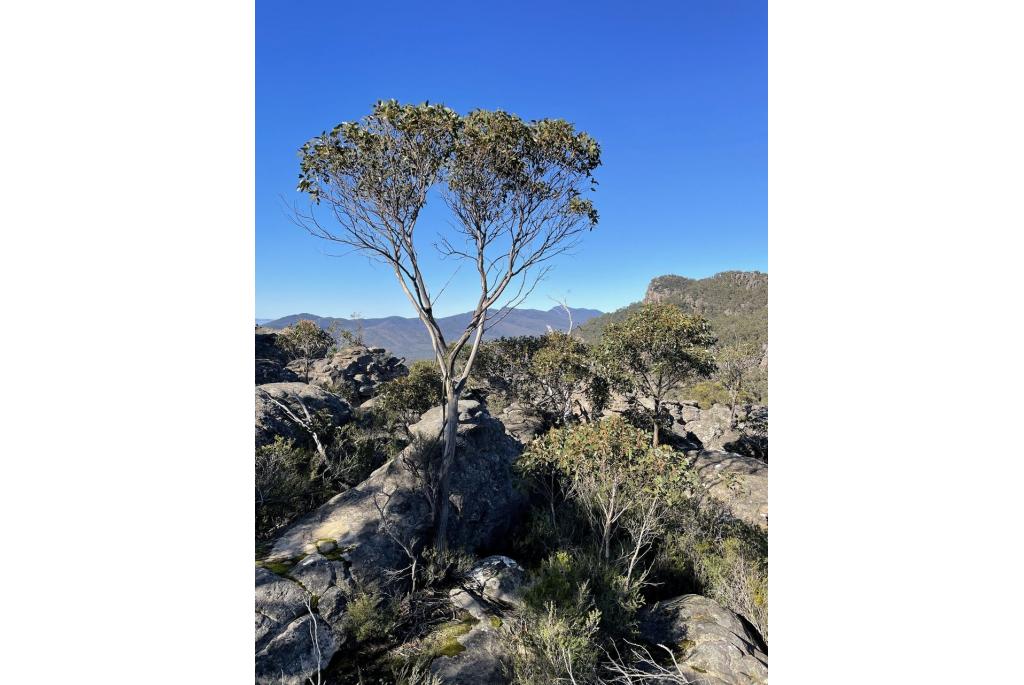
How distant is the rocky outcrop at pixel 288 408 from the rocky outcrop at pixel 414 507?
10.2 ft

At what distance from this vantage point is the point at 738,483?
33.5 ft

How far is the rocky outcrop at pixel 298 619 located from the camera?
4.72m

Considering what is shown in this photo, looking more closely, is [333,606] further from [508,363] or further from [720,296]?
[720,296]

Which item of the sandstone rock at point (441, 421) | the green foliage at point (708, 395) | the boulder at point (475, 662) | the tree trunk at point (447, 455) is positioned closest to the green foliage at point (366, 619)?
the boulder at point (475, 662)

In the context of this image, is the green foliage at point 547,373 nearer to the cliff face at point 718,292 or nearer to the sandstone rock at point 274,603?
the sandstone rock at point 274,603

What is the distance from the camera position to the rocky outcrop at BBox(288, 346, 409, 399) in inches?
1053

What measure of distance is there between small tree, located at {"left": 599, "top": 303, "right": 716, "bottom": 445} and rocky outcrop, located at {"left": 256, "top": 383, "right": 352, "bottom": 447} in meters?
10.2

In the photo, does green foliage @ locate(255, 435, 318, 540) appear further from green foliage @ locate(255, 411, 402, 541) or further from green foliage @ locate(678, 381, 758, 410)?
green foliage @ locate(678, 381, 758, 410)
